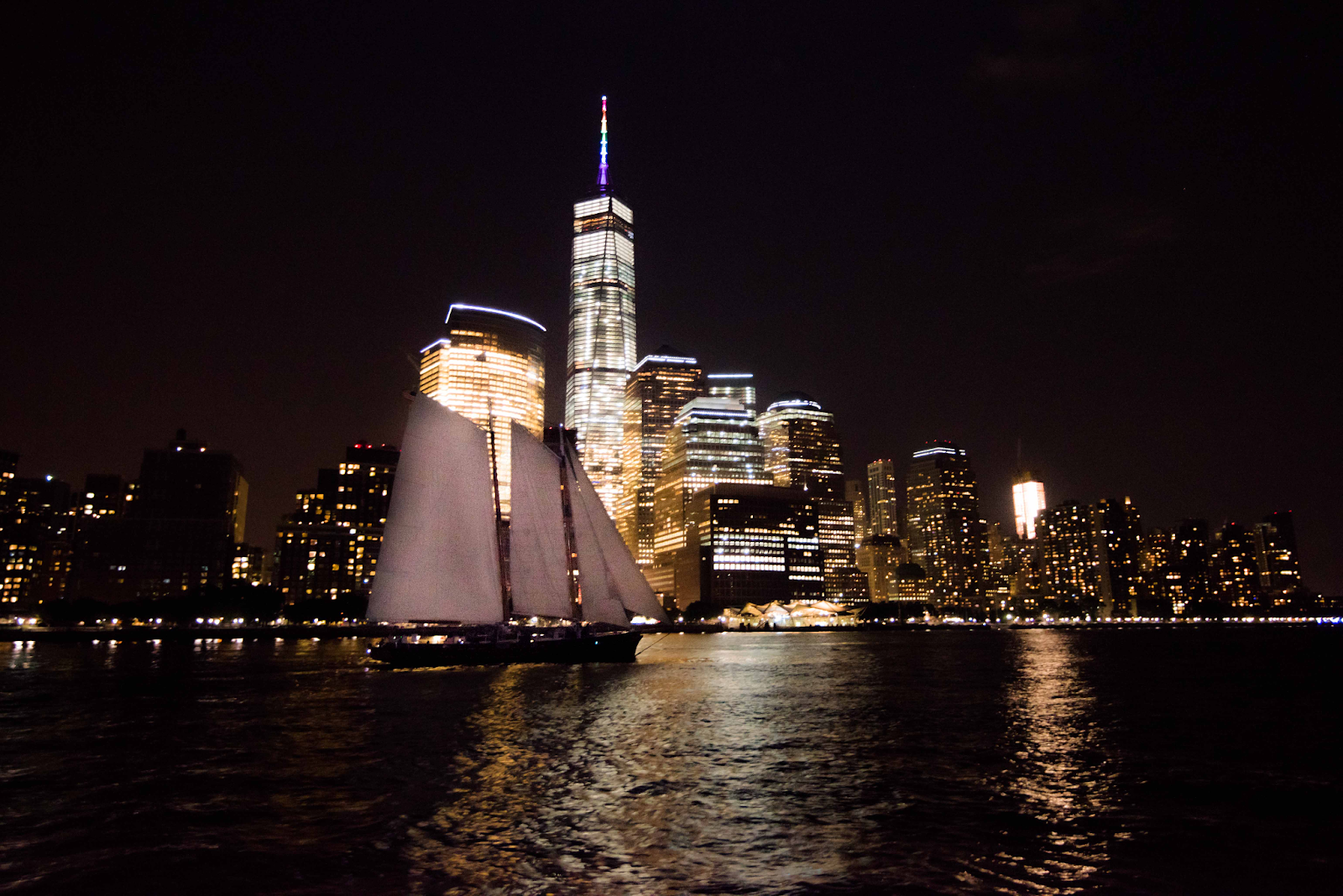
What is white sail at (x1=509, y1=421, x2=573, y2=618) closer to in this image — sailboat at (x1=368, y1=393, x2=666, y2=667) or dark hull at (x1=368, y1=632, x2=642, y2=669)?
sailboat at (x1=368, y1=393, x2=666, y2=667)

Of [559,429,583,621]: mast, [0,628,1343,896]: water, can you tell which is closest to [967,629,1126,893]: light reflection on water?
[0,628,1343,896]: water

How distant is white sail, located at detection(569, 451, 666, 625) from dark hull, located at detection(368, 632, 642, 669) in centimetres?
393

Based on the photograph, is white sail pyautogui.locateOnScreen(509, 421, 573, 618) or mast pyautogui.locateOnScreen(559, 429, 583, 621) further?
mast pyautogui.locateOnScreen(559, 429, 583, 621)

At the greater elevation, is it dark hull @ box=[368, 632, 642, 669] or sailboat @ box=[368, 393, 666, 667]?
sailboat @ box=[368, 393, 666, 667]

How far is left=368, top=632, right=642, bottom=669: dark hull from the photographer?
89.2 meters

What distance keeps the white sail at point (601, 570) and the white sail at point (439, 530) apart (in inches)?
347

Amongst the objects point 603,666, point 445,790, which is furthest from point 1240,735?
point 603,666

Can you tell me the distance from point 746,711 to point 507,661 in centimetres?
4911

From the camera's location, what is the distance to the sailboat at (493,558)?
77312 mm

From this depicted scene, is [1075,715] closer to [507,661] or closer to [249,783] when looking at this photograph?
[249,783]

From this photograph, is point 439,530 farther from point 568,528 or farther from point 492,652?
point 492,652

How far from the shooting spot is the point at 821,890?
16531 millimetres

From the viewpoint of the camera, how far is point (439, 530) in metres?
78.6

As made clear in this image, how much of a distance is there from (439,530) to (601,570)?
17501 mm
